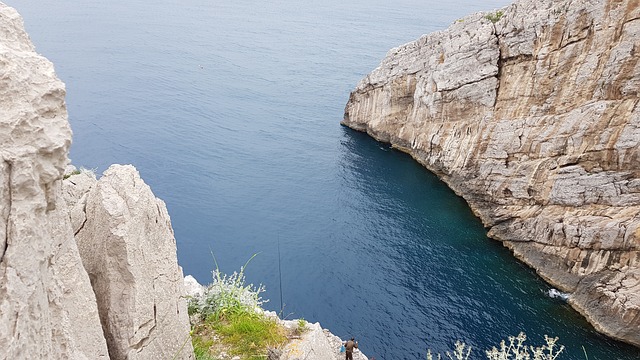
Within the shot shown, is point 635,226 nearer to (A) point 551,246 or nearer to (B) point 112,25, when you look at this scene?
(A) point 551,246

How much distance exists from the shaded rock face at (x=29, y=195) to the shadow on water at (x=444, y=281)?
29403 millimetres

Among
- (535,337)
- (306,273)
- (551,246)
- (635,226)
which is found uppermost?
(635,226)

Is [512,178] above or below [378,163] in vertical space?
above

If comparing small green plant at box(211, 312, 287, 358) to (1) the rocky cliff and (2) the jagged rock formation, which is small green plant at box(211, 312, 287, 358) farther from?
(1) the rocky cliff

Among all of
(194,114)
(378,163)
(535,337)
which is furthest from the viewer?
(194,114)

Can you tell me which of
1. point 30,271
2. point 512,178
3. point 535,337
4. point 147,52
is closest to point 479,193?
point 512,178

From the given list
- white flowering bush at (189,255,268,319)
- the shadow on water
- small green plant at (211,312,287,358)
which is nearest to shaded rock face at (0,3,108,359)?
small green plant at (211,312,287,358)

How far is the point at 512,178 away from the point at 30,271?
4848 centimetres

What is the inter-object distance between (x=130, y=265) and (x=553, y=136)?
1705 inches

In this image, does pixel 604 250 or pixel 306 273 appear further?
pixel 306 273

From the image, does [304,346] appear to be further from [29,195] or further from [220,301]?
[29,195]


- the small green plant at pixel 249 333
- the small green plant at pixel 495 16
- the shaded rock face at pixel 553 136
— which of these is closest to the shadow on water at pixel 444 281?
the shaded rock face at pixel 553 136

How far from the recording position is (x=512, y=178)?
47.9 meters

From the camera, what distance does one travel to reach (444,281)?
40594 millimetres
